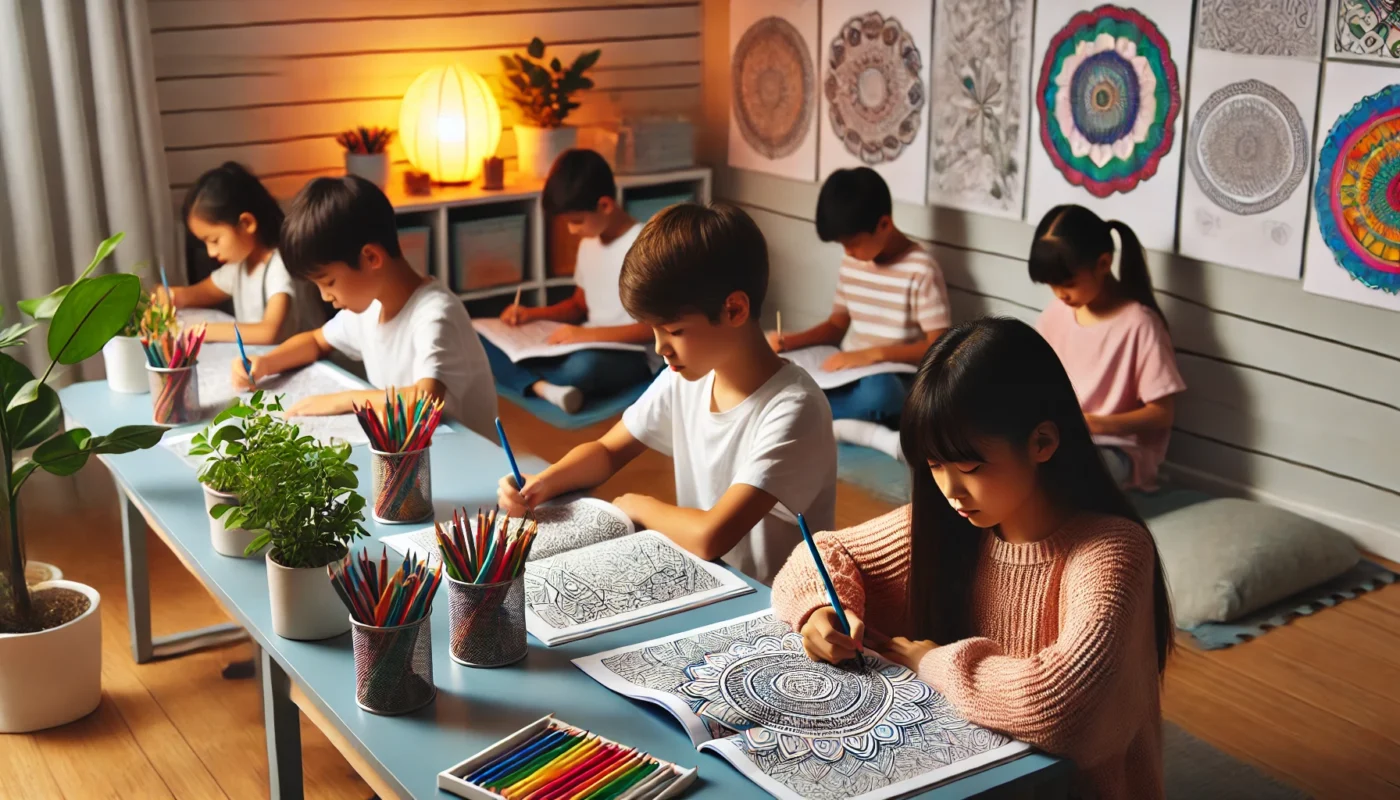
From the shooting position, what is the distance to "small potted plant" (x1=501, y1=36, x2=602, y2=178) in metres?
4.45

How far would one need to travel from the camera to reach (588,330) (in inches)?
156

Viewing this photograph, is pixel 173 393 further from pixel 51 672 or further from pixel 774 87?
pixel 774 87

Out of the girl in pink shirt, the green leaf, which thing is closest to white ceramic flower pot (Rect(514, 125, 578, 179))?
the girl in pink shirt

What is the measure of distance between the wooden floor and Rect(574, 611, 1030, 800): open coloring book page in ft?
3.47

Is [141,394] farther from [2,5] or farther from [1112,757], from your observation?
[1112,757]

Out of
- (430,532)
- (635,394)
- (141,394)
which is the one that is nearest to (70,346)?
(141,394)

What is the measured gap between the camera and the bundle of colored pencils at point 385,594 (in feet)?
4.74

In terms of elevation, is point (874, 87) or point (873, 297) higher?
point (874, 87)

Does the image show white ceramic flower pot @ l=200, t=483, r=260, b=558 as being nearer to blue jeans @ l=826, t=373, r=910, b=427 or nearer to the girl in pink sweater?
the girl in pink sweater

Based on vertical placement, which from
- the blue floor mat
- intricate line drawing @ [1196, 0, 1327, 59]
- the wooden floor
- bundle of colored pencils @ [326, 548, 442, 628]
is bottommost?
the wooden floor

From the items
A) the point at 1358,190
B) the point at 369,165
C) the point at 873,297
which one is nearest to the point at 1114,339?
the point at 1358,190

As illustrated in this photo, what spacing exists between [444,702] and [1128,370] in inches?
95.1

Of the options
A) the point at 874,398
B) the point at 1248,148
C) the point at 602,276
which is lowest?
the point at 874,398

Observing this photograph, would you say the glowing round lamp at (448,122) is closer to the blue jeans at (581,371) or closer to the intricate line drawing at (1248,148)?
the blue jeans at (581,371)
